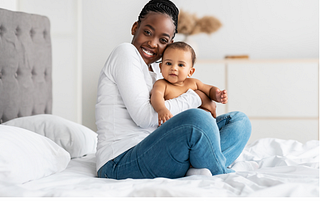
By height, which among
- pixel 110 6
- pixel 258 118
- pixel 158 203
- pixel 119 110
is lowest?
pixel 258 118

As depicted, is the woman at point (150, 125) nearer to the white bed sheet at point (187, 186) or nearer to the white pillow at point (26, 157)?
the white bed sheet at point (187, 186)

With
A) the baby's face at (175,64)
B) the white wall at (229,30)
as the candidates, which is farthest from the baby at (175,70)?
the white wall at (229,30)

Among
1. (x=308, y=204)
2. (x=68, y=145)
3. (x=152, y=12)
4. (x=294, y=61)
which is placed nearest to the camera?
(x=308, y=204)

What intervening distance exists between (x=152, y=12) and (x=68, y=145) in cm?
74

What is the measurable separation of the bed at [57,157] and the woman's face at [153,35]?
0.53m

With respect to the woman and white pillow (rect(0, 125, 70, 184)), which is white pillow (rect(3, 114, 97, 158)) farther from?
the woman

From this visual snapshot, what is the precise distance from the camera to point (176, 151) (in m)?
0.93

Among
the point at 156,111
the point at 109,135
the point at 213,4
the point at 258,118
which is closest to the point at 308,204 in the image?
the point at 156,111

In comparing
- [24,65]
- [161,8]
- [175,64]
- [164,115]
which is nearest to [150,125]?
[164,115]

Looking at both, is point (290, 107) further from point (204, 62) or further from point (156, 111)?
point (156, 111)

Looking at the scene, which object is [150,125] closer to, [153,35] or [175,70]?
[175,70]

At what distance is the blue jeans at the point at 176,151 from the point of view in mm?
913

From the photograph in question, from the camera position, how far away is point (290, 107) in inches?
119

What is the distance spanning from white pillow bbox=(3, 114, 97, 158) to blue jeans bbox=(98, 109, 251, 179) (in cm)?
46
